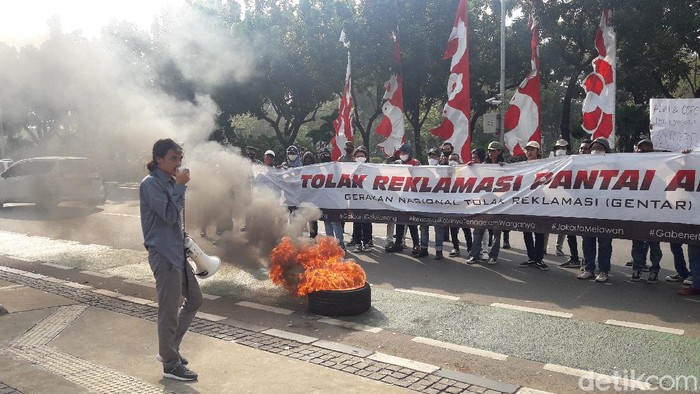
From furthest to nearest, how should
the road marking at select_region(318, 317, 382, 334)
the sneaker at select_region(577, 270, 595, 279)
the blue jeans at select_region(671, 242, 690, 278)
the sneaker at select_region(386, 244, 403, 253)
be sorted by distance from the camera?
1. the sneaker at select_region(386, 244, 403, 253)
2. the sneaker at select_region(577, 270, 595, 279)
3. the blue jeans at select_region(671, 242, 690, 278)
4. the road marking at select_region(318, 317, 382, 334)

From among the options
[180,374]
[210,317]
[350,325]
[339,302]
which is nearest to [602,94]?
[339,302]

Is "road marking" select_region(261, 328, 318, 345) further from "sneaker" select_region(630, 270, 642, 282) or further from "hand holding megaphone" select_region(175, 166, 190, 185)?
"sneaker" select_region(630, 270, 642, 282)

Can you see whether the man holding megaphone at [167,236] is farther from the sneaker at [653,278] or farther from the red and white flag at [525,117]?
the red and white flag at [525,117]

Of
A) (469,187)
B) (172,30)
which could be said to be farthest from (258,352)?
(172,30)

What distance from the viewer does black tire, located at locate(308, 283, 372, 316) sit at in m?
6.25

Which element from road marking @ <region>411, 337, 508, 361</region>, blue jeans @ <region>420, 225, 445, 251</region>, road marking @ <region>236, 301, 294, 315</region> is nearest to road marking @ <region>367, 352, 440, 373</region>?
road marking @ <region>411, 337, 508, 361</region>

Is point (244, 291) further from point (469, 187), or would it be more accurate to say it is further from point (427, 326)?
point (469, 187)

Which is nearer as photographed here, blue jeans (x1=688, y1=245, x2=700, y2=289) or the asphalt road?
the asphalt road

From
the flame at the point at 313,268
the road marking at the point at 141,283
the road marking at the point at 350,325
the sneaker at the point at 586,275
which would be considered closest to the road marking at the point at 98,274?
the road marking at the point at 141,283

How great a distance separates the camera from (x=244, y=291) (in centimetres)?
754

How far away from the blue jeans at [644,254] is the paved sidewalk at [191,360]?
4.39 metres

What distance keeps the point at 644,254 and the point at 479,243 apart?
7.85ft

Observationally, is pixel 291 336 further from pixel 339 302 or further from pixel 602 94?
pixel 602 94

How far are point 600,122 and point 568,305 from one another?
21.2 feet
